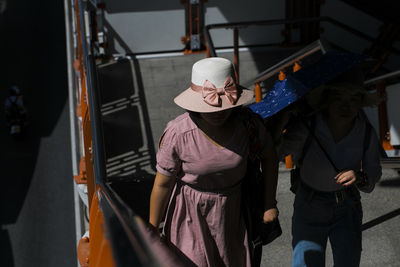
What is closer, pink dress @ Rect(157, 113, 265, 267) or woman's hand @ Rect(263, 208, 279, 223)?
pink dress @ Rect(157, 113, 265, 267)

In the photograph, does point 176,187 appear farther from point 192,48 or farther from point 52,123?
point 52,123

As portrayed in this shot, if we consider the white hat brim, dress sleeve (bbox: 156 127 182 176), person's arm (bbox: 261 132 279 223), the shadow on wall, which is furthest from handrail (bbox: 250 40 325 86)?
the shadow on wall

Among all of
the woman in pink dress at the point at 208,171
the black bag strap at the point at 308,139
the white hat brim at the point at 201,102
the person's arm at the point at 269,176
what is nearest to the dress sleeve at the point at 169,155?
the woman in pink dress at the point at 208,171

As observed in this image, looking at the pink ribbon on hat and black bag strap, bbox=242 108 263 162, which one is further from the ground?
the pink ribbon on hat

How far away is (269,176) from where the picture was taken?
2625mm

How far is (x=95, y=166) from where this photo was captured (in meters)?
2.93

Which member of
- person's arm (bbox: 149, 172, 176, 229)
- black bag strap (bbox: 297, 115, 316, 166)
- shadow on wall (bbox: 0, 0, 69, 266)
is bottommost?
shadow on wall (bbox: 0, 0, 69, 266)

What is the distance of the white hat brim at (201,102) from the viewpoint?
7.77 feet

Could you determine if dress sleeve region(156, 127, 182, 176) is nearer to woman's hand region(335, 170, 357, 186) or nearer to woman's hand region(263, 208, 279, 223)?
woman's hand region(263, 208, 279, 223)

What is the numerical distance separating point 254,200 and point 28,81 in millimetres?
10615

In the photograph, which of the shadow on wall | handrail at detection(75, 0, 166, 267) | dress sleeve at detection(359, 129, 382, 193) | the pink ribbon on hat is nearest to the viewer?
handrail at detection(75, 0, 166, 267)

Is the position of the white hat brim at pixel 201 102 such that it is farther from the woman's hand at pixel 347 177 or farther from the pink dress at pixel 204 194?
the woman's hand at pixel 347 177

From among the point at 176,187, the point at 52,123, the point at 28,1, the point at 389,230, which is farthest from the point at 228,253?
the point at 28,1

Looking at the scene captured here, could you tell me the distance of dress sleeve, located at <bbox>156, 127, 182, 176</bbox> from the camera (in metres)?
2.45
